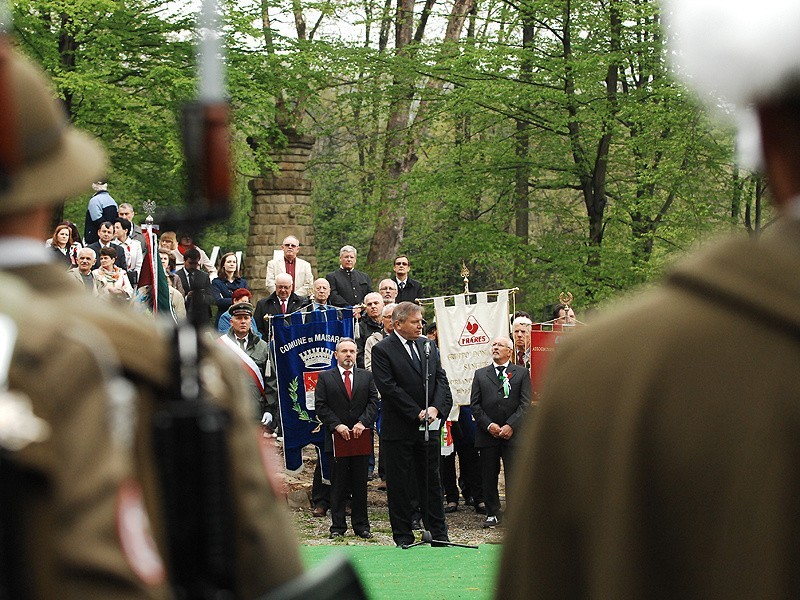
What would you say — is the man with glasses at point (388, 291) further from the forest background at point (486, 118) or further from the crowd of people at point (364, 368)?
the forest background at point (486, 118)

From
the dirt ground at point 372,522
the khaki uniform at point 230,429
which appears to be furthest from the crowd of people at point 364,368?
the khaki uniform at point 230,429

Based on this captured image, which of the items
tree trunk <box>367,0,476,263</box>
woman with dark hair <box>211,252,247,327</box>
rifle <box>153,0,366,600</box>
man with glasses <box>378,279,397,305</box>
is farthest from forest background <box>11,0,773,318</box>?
rifle <box>153,0,366,600</box>

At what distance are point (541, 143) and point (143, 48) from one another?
281 inches

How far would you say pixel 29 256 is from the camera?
7.25 feet

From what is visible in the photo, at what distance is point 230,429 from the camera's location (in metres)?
2.36

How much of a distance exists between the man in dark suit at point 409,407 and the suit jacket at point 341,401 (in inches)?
30.8

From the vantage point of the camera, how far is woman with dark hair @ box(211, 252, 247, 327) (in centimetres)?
1948

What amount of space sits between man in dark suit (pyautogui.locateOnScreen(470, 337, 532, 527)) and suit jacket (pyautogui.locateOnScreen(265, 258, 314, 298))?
359cm

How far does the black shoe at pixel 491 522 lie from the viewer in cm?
1764

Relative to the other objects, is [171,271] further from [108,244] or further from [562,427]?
[562,427]

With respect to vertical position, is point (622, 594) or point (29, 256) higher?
point (29, 256)

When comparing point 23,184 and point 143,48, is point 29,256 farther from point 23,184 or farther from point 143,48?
point 143,48

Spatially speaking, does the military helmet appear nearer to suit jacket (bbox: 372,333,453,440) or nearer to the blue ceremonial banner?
suit jacket (bbox: 372,333,453,440)

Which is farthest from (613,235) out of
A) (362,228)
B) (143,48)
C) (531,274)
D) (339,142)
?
(339,142)
